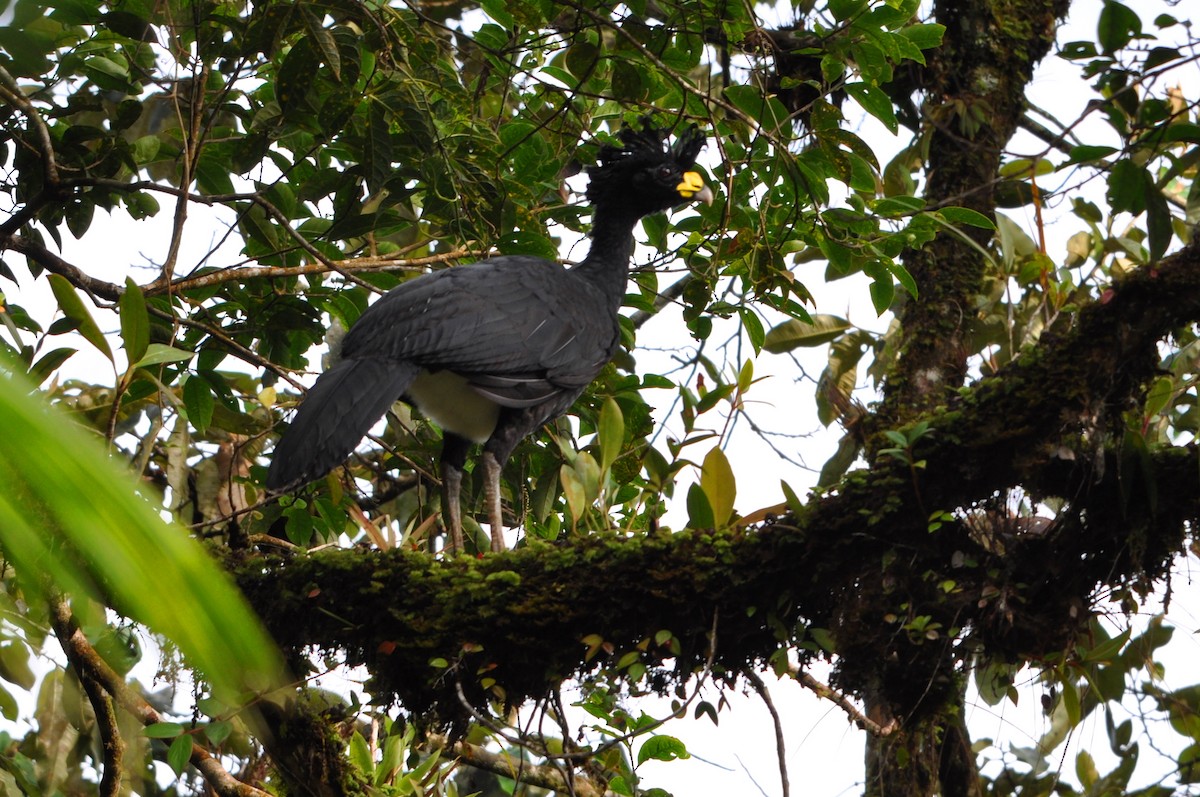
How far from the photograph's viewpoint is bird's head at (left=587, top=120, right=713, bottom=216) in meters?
5.88

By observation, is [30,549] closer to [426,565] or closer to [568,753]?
[568,753]

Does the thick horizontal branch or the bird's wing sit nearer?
the thick horizontal branch

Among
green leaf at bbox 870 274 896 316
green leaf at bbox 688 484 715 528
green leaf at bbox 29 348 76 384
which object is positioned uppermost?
green leaf at bbox 870 274 896 316

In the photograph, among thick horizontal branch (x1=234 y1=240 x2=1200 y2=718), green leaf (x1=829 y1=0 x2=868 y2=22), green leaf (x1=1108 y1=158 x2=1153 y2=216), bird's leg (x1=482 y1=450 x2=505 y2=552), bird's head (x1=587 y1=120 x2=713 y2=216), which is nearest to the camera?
green leaf (x1=1108 y1=158 x2=1153 y2=216)

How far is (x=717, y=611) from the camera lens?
372 centimetres

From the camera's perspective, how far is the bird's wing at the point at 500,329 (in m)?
4.64

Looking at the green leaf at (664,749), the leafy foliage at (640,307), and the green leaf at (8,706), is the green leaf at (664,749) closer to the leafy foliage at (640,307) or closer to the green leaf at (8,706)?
the leafy foliage at (640,307)

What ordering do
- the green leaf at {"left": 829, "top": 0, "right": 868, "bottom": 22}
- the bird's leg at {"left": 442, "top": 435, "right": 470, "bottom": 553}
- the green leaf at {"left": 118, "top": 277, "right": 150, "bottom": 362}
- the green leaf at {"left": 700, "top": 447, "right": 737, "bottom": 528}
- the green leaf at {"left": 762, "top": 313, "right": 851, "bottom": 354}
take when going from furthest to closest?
the green leaf at {"left": 762, "top": 313, "right": 851, "bottom": 354} → the bird's leg at {"left": 442, "top": 435, "right": 470, "bottom": 553} → the green leaf at {"left": 829, "top": 0, "right": 868, "bottom": 22} → the green leaf at {"left": 700, "top": 447, "right": 737, "bottom": 528} → the green leaf at {"left": 118, "top": 277, "right": 150, "bottom": 362}

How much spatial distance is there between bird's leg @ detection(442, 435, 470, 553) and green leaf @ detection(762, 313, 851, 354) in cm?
184

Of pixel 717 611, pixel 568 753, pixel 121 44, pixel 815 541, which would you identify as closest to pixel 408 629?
pixel 568 753

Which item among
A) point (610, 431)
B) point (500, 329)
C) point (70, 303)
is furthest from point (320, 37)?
point (610, 431)

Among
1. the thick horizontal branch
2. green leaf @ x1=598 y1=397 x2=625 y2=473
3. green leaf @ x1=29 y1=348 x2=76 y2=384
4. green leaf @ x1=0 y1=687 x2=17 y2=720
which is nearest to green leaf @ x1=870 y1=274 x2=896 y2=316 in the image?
green leaf @ x1=598 y1=397 x2=625 y2=473

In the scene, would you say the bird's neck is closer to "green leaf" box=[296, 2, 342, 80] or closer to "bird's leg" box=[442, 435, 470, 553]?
"bird's leg" box=[442, 435, 470, 553]

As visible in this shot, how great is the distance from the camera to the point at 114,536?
22.5 inches
